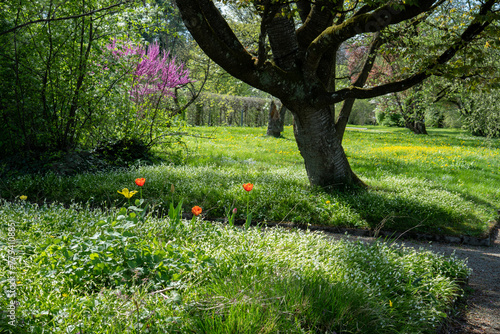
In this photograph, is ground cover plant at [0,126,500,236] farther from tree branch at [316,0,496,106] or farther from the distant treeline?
the distant treeline

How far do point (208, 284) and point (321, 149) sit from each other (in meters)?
4.01

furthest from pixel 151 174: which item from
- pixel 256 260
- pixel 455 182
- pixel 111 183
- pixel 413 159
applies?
pixel 413 159

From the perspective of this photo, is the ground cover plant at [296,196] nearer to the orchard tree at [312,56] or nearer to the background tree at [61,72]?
the orchard tree at [312,56]

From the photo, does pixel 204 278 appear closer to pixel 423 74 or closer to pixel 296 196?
pixel 296 196

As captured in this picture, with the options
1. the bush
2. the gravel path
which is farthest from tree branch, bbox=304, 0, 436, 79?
the bush

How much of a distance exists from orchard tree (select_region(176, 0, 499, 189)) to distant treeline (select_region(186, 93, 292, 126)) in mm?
14859

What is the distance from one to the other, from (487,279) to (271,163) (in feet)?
21.3

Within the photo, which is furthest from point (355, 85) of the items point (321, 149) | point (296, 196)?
point (296, 196)

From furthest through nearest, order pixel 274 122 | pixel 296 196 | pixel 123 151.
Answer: pixel 274 122, pixel 123 151, pixel 296 196

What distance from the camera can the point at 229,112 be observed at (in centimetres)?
2334

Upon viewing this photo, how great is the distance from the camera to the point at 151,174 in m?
7.19

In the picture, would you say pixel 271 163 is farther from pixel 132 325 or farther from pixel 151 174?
pixel 132 325

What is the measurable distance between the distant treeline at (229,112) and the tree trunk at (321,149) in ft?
48.9

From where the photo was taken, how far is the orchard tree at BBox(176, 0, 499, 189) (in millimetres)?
4871
